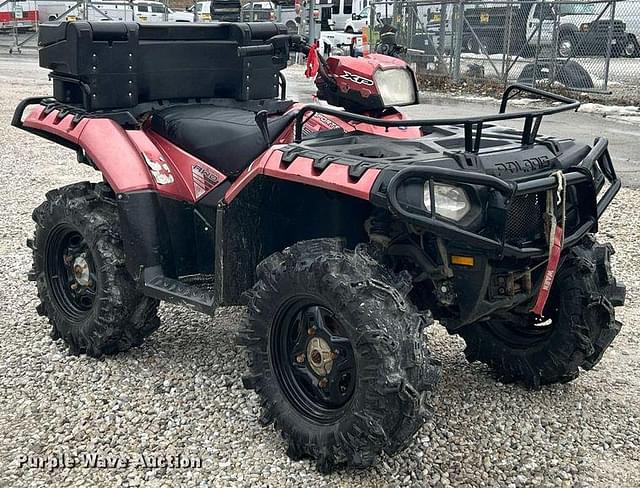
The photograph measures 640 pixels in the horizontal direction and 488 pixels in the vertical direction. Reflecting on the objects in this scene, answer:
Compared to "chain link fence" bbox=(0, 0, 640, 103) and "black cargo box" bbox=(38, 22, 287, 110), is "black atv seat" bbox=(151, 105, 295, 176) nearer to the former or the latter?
"black cargo box" bbox=(38, 22, 287, 110)

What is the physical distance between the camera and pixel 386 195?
3.20 meters

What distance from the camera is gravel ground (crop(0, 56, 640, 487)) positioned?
3604 millimetres

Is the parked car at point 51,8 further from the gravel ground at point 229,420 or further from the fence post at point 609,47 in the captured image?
the gravel ground at point 229,420

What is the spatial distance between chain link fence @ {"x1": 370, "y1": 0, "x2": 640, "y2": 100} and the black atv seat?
44.8ft

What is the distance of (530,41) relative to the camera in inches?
713

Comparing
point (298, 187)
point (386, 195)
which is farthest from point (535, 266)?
point (298, 187)

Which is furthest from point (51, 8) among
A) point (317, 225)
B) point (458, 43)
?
point (317, 225)

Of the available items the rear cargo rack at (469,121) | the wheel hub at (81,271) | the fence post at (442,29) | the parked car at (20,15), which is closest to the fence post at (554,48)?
the fence post at (442,29)

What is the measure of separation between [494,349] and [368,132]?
136 centimetres

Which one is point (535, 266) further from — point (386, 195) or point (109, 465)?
point (109, 465)

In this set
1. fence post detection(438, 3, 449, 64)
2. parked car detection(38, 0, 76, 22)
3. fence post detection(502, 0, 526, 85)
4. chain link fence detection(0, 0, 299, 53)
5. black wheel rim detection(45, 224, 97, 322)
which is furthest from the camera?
parked car detection(38, 0, 76, 22)

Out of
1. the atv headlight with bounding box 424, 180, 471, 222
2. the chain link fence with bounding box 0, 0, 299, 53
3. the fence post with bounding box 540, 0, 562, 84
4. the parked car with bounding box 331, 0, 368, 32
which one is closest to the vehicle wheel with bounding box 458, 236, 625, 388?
the atv headlight with bounding box 424, 180, 471, 222

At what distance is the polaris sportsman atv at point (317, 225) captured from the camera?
335 centimetres

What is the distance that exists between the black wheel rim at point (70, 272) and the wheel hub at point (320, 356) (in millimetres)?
1634
